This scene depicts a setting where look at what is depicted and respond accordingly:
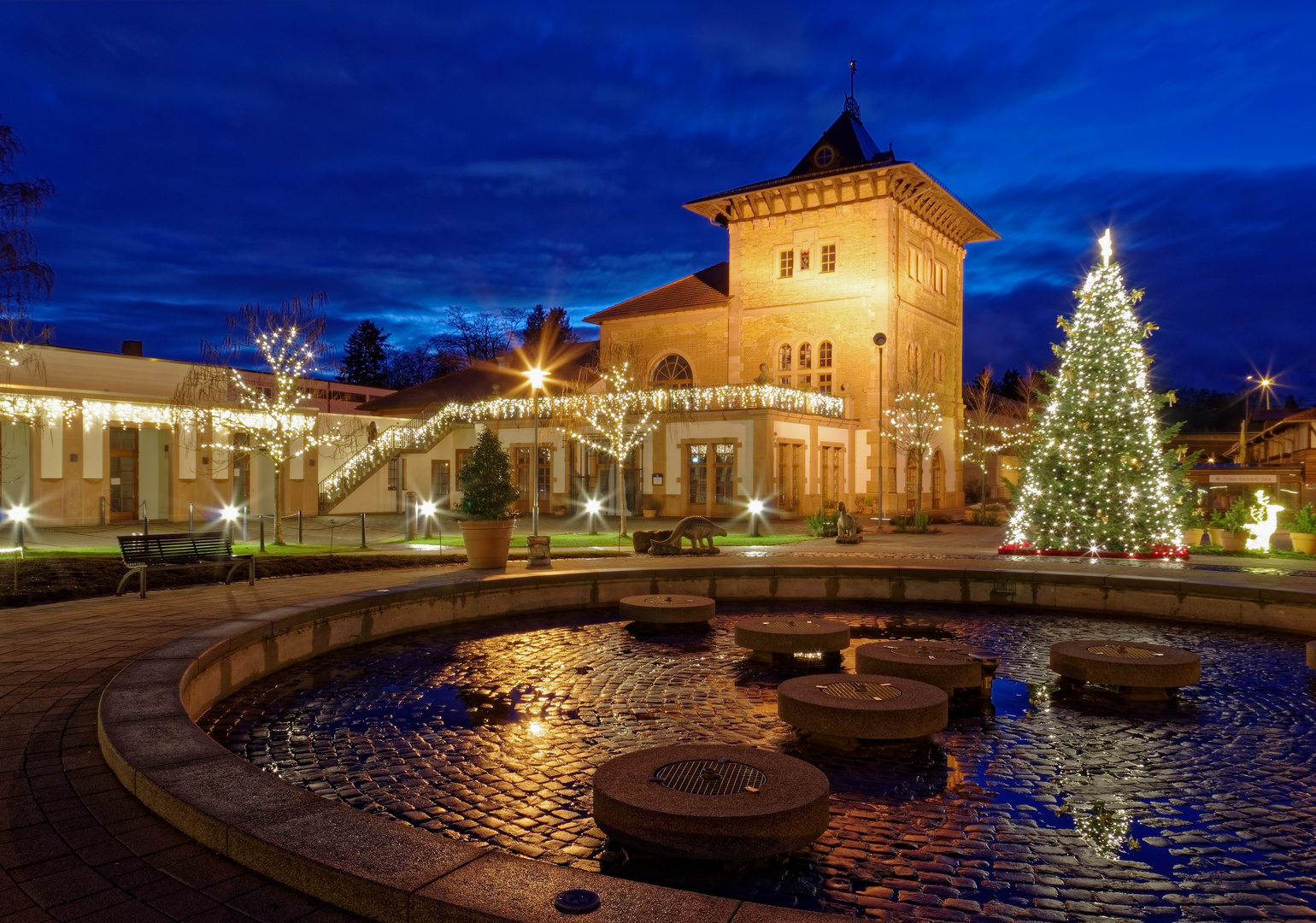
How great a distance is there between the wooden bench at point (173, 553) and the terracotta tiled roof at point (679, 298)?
102 ft

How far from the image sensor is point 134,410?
29.6 meters

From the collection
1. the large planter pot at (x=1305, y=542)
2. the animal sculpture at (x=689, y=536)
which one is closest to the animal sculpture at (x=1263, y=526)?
the large planter pot at (x=1305, y=542)

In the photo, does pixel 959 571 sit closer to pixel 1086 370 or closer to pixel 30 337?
pixel 1086 370

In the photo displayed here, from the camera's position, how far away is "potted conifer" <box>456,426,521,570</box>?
14.4 metres

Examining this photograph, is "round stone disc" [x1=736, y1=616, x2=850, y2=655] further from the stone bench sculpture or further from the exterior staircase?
the exterior staircase

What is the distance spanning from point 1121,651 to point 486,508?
9674 millimetres

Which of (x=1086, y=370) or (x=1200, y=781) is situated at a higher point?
(x=1086, y=370)

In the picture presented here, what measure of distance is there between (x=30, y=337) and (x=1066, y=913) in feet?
62.0

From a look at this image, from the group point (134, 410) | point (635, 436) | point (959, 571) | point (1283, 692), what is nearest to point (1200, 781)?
point (1283, 692)

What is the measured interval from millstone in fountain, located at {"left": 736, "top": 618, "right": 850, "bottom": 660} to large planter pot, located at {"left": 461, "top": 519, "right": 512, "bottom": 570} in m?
6.09

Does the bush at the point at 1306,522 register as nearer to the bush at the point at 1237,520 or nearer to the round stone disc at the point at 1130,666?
the bush at the point at 1237,520

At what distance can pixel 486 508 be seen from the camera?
14.7 metres

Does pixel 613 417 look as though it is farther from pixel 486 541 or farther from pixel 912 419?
pixel 486 541

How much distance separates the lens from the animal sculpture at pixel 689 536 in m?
17.9
